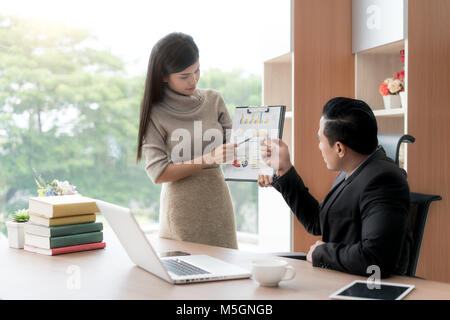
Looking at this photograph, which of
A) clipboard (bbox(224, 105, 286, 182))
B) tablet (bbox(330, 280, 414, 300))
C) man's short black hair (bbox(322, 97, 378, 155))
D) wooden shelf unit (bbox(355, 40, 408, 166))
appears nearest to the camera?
tablet (bbox(330, 280, 414, 300))

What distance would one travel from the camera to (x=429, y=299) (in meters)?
1.19

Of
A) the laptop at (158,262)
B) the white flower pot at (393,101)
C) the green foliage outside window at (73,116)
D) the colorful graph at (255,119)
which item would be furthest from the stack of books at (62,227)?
the green foliage outside window at (73,116)

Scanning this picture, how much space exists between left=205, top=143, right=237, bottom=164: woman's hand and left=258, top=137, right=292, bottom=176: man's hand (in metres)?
0.13

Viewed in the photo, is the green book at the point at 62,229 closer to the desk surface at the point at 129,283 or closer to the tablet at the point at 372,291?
the desk surface at the point at 129,283

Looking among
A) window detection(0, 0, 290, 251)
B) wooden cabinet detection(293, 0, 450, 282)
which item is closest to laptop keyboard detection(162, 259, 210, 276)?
wooden cabinet detection(293, 0, 450, 282)

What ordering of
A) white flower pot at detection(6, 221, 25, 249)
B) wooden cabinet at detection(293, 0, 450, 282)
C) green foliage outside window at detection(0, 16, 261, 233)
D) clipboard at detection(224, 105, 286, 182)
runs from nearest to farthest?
white flower pot at detection(6, 221, 25, 249)
clipboard at detection(224, 105, 286, 182)
wooden cabinet at detection(293, 0, 450, 282)
green foliage outside window at detection(0, 16, 261, 233)

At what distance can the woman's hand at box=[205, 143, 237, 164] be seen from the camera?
6.82 feet

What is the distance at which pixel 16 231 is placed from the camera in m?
1.90

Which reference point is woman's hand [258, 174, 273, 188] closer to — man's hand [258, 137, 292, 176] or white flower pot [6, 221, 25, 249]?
man's hand [258, 137, 292, 176]

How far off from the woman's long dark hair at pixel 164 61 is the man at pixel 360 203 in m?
0.70

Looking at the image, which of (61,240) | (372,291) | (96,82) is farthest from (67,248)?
(96,82)
